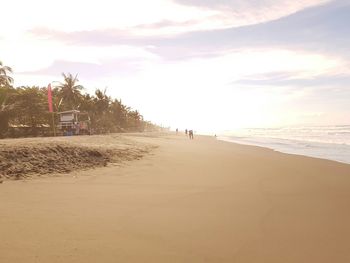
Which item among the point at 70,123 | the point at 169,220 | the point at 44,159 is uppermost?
the point at 70,123

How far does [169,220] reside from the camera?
512cm

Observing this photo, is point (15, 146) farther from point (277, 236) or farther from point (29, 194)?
point (277, 236)

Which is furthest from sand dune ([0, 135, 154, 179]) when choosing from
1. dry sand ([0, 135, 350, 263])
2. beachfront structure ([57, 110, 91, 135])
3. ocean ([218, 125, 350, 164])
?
beachfront structure ([57, 110, 91, 135])

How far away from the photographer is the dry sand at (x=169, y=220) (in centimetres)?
378

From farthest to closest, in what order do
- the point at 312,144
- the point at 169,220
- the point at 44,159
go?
the point at 312,144, the point at 44,159, the point at 169,220

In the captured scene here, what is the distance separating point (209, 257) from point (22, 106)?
1527 inches

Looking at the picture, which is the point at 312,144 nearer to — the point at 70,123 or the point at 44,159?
the point at 44,159

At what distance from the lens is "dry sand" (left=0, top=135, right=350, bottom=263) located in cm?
378

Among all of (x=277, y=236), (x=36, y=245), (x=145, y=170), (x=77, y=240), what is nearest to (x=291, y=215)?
(x=277, y=236)

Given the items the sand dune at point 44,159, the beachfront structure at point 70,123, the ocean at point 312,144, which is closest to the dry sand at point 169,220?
the sand dune at point 44,159

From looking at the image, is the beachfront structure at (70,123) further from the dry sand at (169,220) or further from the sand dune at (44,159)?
the dry sand at (169,220)

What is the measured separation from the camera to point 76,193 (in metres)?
6.65

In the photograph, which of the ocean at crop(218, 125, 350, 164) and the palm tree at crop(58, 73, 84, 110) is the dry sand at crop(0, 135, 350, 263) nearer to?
the ocean at crop(218, 125, 350, 164)

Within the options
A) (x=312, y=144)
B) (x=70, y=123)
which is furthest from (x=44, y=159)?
(x=70, y=123)
